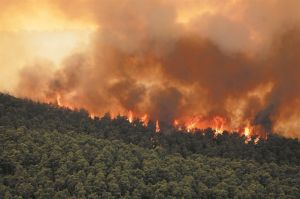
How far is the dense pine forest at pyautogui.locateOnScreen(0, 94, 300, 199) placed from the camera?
10662 cm

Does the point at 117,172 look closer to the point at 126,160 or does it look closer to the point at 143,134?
the point at 126,160

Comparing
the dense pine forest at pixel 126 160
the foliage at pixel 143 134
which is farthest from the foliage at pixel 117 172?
the foliage at pixel 143 134

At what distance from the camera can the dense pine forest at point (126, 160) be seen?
107m

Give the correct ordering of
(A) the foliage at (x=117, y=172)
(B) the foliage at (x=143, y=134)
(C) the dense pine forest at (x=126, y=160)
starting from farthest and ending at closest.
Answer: (B) the foliage at (x=143, y=134), (C) the dense pine forest at (x=126, y=160), (A) the foliage at (x=117, y=172)

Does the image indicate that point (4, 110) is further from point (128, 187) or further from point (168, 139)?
point (128, 187)

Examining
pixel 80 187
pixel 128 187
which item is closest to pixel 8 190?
pixel 80 187

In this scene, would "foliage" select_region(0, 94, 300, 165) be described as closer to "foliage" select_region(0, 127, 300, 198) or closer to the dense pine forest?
the dense pine forest

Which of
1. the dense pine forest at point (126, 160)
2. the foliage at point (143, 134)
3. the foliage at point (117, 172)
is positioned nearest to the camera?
the foliage at point (117, 172)

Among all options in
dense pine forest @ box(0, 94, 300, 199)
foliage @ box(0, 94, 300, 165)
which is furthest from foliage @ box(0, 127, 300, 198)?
foliage @ box(0, 94, 300, 165)

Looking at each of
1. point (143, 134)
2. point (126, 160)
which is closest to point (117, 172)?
point (126, 160)

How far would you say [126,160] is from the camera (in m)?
116

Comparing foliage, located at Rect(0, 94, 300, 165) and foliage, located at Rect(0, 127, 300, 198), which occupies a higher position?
foliage, located at Rect(0, 94, 300, 165)

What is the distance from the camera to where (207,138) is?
14050cm

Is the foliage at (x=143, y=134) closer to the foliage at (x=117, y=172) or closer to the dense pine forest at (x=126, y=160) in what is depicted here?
the dense pine forest at (x=126, y=160)
